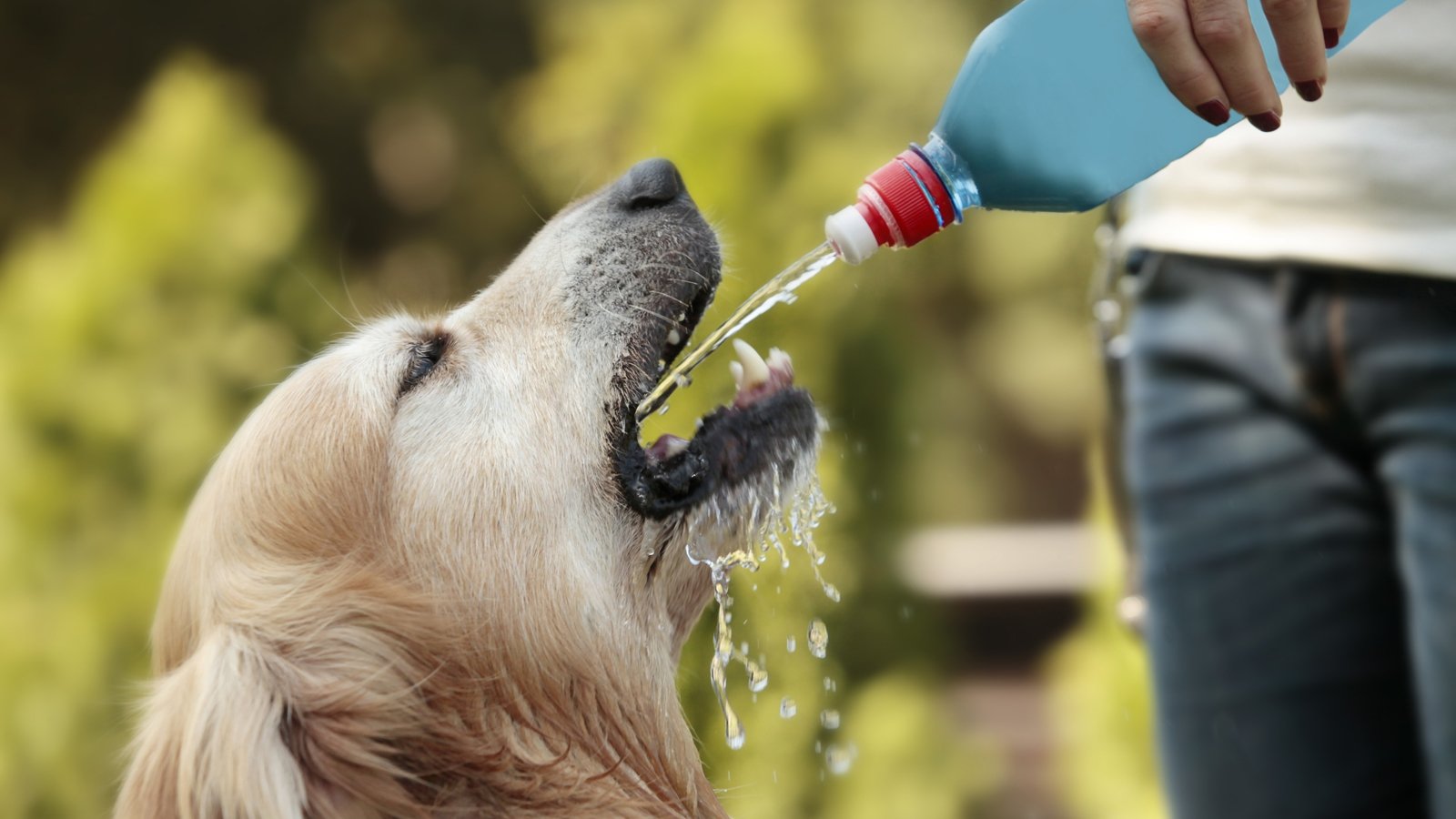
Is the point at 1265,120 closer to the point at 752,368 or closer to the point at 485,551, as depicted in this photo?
the point at 752,368

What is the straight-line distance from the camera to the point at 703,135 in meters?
4.06

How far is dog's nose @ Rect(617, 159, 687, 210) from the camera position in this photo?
7.87ft

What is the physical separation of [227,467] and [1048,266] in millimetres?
3488

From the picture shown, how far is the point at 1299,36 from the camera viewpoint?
148 cm

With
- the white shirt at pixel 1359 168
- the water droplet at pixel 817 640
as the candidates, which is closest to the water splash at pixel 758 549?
the water droplet at pixel 817 640

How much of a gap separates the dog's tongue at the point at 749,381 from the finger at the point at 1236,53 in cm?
101

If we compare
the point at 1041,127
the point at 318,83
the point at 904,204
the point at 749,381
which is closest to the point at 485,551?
the point at 749,381

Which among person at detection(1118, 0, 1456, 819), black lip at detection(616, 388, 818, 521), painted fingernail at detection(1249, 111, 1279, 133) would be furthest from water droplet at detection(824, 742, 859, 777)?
painted fingernail at detection(1249, 111, 1279, 133)

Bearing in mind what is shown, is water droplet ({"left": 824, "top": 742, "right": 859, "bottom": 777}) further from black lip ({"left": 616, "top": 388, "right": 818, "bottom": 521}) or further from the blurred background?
black lip ({"left": 616, "top": 388, "right": 818, "bottom": 521})

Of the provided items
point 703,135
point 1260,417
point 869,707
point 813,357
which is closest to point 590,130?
point 703,135

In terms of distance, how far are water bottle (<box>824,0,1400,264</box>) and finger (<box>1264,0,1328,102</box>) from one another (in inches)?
6.9

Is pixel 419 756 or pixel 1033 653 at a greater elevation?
pixel 419 756

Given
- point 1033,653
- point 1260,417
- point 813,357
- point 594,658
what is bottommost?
point 1033,653

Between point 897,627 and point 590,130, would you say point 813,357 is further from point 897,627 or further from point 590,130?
point 590,130
